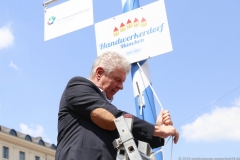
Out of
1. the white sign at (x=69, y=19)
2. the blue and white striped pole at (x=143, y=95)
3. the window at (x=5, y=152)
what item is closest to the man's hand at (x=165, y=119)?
the blue and white striped pole at (x=143, y=95)

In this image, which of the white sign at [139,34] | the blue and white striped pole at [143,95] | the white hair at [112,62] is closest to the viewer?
the white hair at [112,62]

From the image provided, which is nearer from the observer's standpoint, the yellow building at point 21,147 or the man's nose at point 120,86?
the man's nose at point 120,86

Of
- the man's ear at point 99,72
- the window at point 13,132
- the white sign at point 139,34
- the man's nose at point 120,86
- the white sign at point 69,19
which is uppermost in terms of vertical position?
the window at point 13,132

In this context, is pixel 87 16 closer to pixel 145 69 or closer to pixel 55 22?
pixel 55 22

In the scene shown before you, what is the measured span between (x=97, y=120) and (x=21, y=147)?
34872mm

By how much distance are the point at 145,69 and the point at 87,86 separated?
4.10 meters

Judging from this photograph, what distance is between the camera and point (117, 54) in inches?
91.2

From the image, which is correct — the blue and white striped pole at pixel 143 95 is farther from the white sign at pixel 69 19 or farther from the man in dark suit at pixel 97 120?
the man in dark suit at pixel 97 120

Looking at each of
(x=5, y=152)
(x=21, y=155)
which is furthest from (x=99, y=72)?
(x=21, y=155)

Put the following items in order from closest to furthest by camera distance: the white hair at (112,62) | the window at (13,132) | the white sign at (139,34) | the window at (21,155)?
the white hair at (112,62) < the white sign at (139,34) < the window at (13,132) < the window at (21,155)

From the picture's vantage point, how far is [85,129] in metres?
2.13

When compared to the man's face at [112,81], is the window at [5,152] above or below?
above

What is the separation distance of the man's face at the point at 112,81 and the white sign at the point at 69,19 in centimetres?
466

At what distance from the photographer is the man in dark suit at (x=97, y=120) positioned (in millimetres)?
2072
